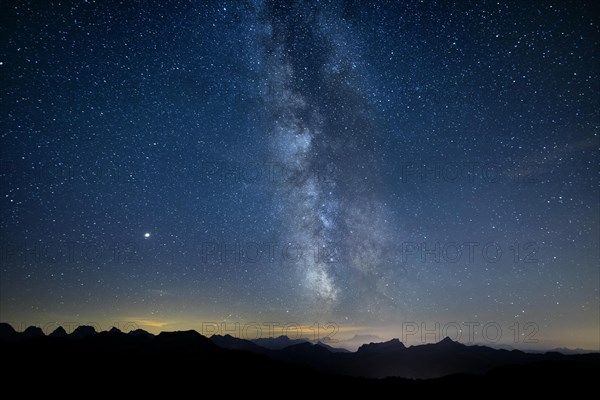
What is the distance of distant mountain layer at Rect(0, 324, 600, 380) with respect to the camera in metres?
44.1

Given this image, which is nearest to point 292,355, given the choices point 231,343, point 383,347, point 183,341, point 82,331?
point 231,343

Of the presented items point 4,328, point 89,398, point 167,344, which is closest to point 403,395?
point 89,398

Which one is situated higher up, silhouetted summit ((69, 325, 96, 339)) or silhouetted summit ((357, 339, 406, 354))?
silhouetted summit ((69, 325, 96, 339))

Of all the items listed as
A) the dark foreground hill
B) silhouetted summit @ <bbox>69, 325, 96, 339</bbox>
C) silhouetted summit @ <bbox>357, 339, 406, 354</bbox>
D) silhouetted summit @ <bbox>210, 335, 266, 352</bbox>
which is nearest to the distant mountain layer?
silhouetted summit @ <bbox>357, 339, 406, 354</bbox>

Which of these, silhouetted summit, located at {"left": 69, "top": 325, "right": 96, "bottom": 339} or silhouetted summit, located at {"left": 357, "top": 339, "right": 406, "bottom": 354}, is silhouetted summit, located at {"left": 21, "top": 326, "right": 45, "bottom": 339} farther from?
silhouetted summit, located at {"left": 357, "top": 339, "right": 406, "bottom": 354}

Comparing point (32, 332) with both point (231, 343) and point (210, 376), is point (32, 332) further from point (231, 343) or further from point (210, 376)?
point (210, 376)

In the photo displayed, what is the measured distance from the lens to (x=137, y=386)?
33344 millimetres

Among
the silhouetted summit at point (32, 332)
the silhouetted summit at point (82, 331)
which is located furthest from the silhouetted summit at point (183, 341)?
the silhouetted summit at point (32, 332)

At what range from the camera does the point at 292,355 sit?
13550 centimetres

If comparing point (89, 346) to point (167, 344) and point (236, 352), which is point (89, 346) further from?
point (236, 352)

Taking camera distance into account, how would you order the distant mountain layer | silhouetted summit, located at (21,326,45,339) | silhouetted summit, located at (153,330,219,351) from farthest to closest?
silhouetted summit, located at (21,326,45,339)
silhouetted summit, located at (153,330,219,351)
the distant mountain layer

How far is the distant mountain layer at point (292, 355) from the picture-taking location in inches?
1735

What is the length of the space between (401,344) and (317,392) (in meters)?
109

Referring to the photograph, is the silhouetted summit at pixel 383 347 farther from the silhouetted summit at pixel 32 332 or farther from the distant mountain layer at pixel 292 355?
the silhouetted summit at pixel 32 332
